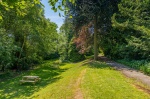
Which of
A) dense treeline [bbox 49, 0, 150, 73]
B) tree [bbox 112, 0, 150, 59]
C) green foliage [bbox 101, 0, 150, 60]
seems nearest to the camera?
green foliage [bbox 101, 0, 150, 60]

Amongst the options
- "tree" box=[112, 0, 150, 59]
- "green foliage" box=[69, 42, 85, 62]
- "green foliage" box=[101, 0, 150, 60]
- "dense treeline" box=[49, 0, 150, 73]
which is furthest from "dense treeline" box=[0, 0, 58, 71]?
"tree" box=[112, 0, 150, 59]

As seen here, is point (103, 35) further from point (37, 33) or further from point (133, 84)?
point (133, 84)

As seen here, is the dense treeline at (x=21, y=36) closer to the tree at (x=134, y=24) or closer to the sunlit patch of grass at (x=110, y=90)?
the tree at (x=134, y=24)

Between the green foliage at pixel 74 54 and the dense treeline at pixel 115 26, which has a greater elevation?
the dense treeline at pixel 115 26

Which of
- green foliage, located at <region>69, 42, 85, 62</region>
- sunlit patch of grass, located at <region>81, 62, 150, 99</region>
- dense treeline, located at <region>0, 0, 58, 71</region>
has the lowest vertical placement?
sunlit patch of grass, located at <region>81, 62, 150, 99</region>

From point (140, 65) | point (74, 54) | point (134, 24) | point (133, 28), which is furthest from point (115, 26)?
point (74, 54)

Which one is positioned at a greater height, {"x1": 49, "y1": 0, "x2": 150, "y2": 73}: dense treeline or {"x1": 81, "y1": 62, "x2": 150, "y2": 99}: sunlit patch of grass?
{"x1": 49, "y1": 0, "x2": 150, "y2": 73}: dense treeline

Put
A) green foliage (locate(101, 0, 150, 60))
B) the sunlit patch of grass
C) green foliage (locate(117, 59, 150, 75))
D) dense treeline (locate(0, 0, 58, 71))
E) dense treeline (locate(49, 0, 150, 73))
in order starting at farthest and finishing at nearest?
dense treeline (locate(0, 0, 58, 71)) < dense treeline (locate(49, 0, 150, 73)) < green foliage (locate(101, 0, 150, 60)) < green foliage (locate(117, 59, 150, 75)) < the sunlit patch of grass

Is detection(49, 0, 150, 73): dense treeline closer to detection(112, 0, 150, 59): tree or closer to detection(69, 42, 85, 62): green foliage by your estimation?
detection(112, 0, 150, 59): tree

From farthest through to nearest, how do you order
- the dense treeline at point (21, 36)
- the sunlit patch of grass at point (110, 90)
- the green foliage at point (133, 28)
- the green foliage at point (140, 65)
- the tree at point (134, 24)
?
the dense treeline at point (21, 36), the tree at point (134, 24), the green foliage at point (133, 28), the green foliage at point (140, 65), the sunlit patch of grass at point (110, 90)

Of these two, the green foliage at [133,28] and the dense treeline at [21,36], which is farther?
the dense treeline at [21,36]

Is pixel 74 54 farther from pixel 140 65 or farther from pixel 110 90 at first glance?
pixel 110 90

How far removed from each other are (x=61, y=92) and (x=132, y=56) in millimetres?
12223

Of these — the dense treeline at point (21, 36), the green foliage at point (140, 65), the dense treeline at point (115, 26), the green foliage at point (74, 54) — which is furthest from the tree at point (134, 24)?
the green foliage at point (74, 54)
